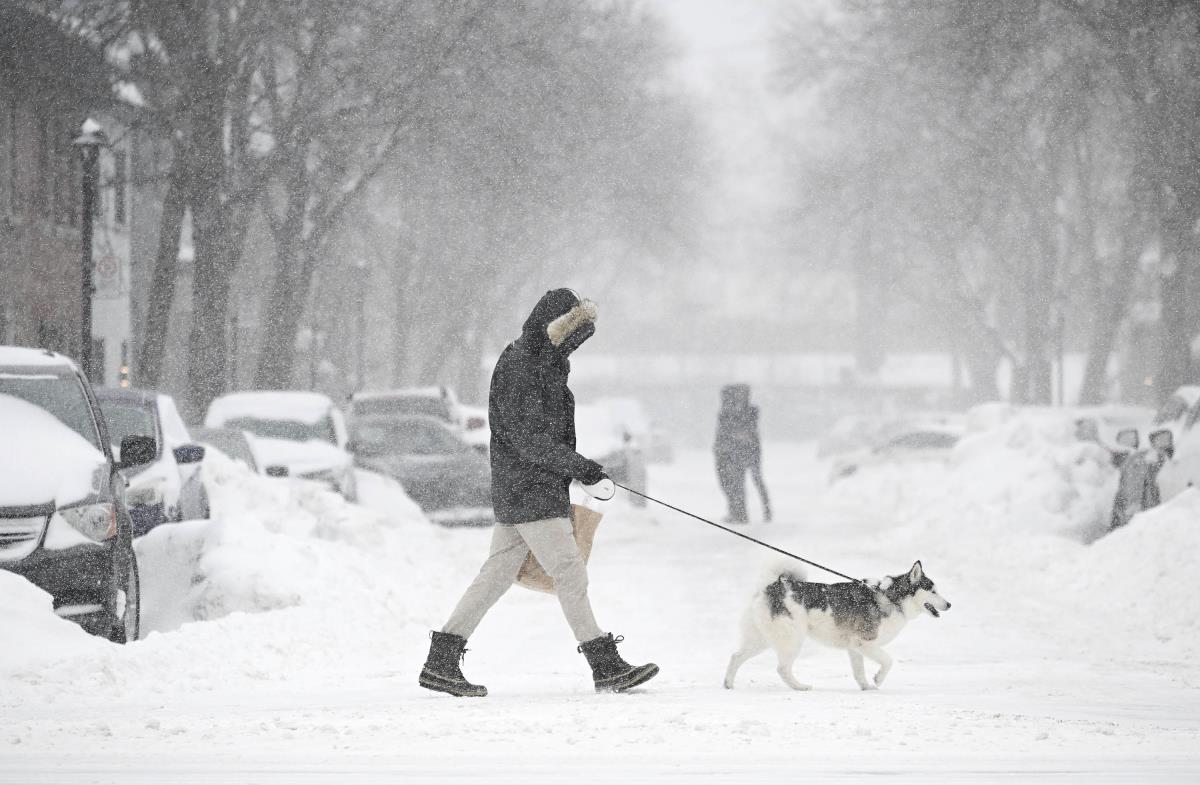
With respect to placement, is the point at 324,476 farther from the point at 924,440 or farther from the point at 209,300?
the point at 924,440

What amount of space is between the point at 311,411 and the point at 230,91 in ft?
22.8

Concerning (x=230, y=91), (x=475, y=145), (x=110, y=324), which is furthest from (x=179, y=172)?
(x=110, y=324)

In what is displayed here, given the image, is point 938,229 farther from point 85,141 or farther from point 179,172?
point 85,141

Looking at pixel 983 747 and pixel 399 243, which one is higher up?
pixel 399 243

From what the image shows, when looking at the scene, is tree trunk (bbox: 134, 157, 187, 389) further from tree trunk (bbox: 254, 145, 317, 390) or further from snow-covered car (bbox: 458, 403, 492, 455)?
snow-covered car (bbox: 458, 403, 492, 455)

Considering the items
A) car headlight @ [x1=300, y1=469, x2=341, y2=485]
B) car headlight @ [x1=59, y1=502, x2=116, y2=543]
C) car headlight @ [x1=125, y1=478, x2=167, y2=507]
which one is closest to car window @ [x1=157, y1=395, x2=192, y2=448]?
car headlight @ [x1=125, y1=478, x2=167, y2=507]

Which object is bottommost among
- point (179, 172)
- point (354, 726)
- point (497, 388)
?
point (354, 726)

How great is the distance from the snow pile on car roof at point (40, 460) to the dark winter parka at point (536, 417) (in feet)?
10.4

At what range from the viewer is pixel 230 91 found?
2708 cm

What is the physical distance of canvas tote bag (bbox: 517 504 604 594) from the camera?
337 inches

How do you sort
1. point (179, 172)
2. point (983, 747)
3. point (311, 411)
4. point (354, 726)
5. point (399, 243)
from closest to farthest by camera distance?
point (983, 747) < point (354, 726) < point (311, 411) < point (179, 172) < point (399, 243)

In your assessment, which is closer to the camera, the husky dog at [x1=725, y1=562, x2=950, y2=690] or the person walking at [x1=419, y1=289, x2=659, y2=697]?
the person walking at [x1=419, y1=289, x2=659, y2=697]

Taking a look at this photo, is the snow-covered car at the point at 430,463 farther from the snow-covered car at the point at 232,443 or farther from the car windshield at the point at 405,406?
the snow-covered car at the point at 232,443

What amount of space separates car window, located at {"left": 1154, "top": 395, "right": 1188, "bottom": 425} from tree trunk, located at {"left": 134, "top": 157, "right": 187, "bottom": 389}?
1317 cm
